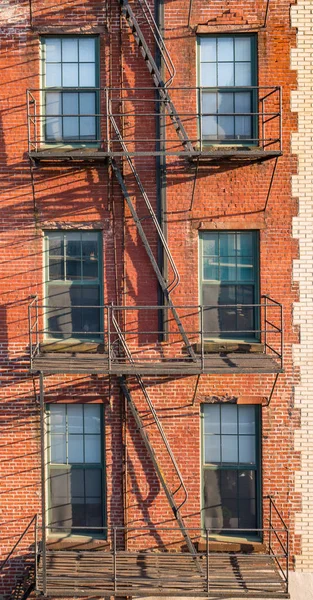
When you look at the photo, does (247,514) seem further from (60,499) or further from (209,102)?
(209,102)

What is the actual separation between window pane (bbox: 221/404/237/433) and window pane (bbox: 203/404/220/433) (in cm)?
9

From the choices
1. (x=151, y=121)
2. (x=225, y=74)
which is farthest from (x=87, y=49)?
(x=225, y=74)

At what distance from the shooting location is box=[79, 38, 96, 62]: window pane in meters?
11.1

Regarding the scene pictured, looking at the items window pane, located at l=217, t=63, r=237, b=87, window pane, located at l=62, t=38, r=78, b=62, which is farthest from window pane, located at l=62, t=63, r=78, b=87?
window pane, located at l=217, t=63, r=237, b=87

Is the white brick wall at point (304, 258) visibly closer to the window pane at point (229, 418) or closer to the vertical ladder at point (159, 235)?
the window pane at point (229, 418)

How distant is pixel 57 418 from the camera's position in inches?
440

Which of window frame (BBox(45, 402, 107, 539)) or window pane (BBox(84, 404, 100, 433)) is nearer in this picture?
window frame (BBox(45, 402, 107, 539))


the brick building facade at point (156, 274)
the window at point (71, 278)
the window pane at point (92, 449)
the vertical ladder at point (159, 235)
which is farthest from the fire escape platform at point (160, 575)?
the window at point (71, 278)

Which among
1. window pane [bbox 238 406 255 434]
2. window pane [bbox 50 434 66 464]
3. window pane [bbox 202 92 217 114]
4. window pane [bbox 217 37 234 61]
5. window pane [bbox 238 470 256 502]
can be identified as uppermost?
window pane [bbox 217 37 234 61]

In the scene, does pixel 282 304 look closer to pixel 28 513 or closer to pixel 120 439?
pixel 120 439

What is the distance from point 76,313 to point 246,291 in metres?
3.12

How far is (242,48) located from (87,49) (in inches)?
110

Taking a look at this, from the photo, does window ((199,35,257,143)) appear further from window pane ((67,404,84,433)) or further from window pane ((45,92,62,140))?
window pane ((67,404,84,433))

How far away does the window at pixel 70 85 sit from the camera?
1110 centimetres
